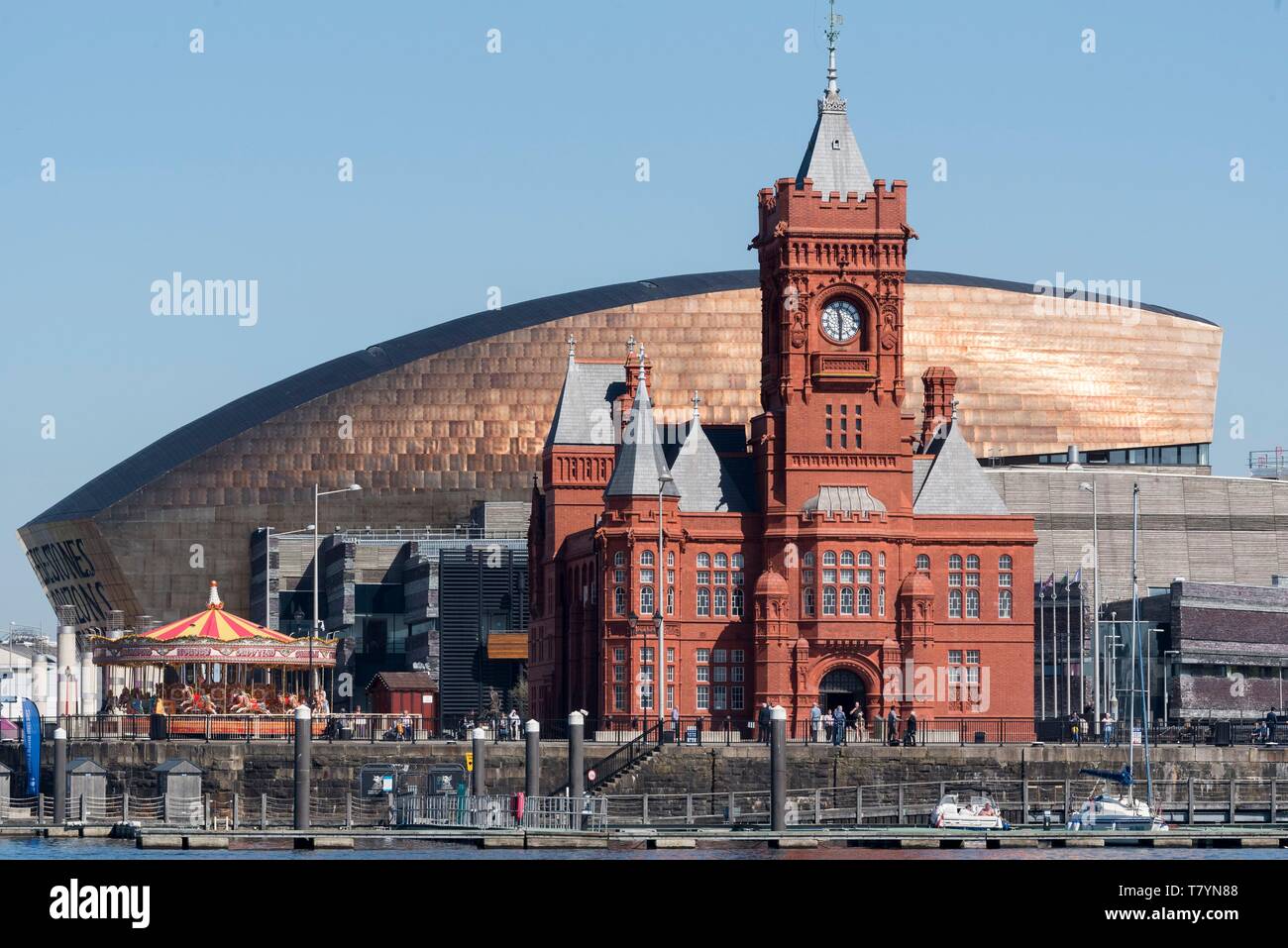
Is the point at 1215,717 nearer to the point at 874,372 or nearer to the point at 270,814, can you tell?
the point at 874,372

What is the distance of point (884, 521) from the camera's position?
112 m

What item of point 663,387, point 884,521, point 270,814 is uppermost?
point 663,387

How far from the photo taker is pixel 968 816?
86562 millimetres

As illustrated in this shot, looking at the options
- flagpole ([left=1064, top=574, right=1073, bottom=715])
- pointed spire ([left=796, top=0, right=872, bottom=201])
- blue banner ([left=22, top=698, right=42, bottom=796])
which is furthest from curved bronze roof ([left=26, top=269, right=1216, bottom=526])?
blue banner ([left=22, top=698, right=42, bottom=796])

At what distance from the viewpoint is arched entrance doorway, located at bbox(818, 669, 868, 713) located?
11000cm

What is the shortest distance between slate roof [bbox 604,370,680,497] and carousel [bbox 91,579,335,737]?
1462 cm

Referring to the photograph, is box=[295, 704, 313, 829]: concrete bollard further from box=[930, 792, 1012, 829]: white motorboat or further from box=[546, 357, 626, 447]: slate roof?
box=[546, 357, 626, 447]: slate roof

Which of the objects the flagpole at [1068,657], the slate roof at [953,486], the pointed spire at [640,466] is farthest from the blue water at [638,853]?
the flagpole at [1068,657]

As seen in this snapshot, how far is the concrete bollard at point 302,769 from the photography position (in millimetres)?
84812

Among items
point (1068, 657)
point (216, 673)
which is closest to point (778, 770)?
point (216, 673)

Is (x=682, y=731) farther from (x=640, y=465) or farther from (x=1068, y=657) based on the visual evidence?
(x=1068, y=657)

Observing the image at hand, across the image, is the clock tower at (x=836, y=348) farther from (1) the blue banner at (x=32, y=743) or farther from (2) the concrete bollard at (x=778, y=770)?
(1) the blue banner at (x=32, y=743)

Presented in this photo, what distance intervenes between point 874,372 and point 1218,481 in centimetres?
5411
